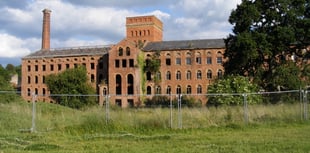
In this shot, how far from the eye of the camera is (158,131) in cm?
1719

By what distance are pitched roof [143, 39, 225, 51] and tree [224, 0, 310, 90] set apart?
1317 inches

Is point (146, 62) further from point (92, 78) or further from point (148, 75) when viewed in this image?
point (92, 78)

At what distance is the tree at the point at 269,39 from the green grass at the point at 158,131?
19.7 meters

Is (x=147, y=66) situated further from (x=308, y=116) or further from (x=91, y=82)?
(x=308, y=116)

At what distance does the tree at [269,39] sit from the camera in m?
39.0

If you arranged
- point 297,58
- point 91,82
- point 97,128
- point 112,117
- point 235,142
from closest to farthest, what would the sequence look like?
point 235,142, point 97,128, point 112,117, point 297,58, point 91,82

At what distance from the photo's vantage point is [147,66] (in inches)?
3071

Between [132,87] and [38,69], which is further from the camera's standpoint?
[38,69]

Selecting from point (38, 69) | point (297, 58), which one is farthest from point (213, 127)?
point (38, 69)

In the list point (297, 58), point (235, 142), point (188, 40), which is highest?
point (188, 40)

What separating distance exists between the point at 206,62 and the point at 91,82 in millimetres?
23038

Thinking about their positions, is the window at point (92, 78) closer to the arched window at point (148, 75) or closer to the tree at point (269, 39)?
the arched window at point (148, 75)

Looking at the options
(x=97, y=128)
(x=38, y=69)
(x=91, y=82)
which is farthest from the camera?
(x=38, y=69)

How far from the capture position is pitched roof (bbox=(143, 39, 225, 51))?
7662 cm
